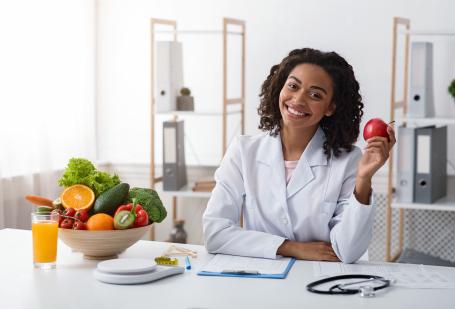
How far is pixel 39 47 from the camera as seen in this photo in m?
3.63

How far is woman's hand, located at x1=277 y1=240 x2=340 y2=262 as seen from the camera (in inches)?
81.9

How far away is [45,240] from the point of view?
1.92 meters

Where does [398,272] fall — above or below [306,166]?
below

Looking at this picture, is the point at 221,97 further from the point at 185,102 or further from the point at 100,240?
the point at 100,240

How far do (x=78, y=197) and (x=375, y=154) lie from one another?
2.86 ft

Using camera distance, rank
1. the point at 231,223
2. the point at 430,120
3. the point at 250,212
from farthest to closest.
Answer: the point at 430,120, the point at 250,212, the point at 231,223

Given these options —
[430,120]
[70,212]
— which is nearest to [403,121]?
[430,120]

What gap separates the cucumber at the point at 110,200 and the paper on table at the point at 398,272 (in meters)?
0.59

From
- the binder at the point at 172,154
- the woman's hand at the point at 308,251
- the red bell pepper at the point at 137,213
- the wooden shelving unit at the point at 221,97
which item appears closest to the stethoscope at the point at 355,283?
the woman's hand at the point at 308,251

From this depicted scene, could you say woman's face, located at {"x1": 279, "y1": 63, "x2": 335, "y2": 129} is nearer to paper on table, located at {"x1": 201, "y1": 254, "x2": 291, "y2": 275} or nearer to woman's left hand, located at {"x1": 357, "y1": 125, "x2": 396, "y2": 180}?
woman's left hand, located at {"x1": 357, "y1": 125, "x2": 396, "y2": 180}

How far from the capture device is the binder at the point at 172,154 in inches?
146

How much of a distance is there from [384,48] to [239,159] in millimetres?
1564

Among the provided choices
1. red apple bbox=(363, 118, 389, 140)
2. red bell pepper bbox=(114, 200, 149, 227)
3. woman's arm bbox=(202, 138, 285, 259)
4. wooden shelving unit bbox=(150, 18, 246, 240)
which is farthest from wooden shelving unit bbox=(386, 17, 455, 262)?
red bell pepper bbox=(114, 200, 149, 227)

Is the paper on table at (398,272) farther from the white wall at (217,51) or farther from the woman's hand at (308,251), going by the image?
the white wall at (217,51)
